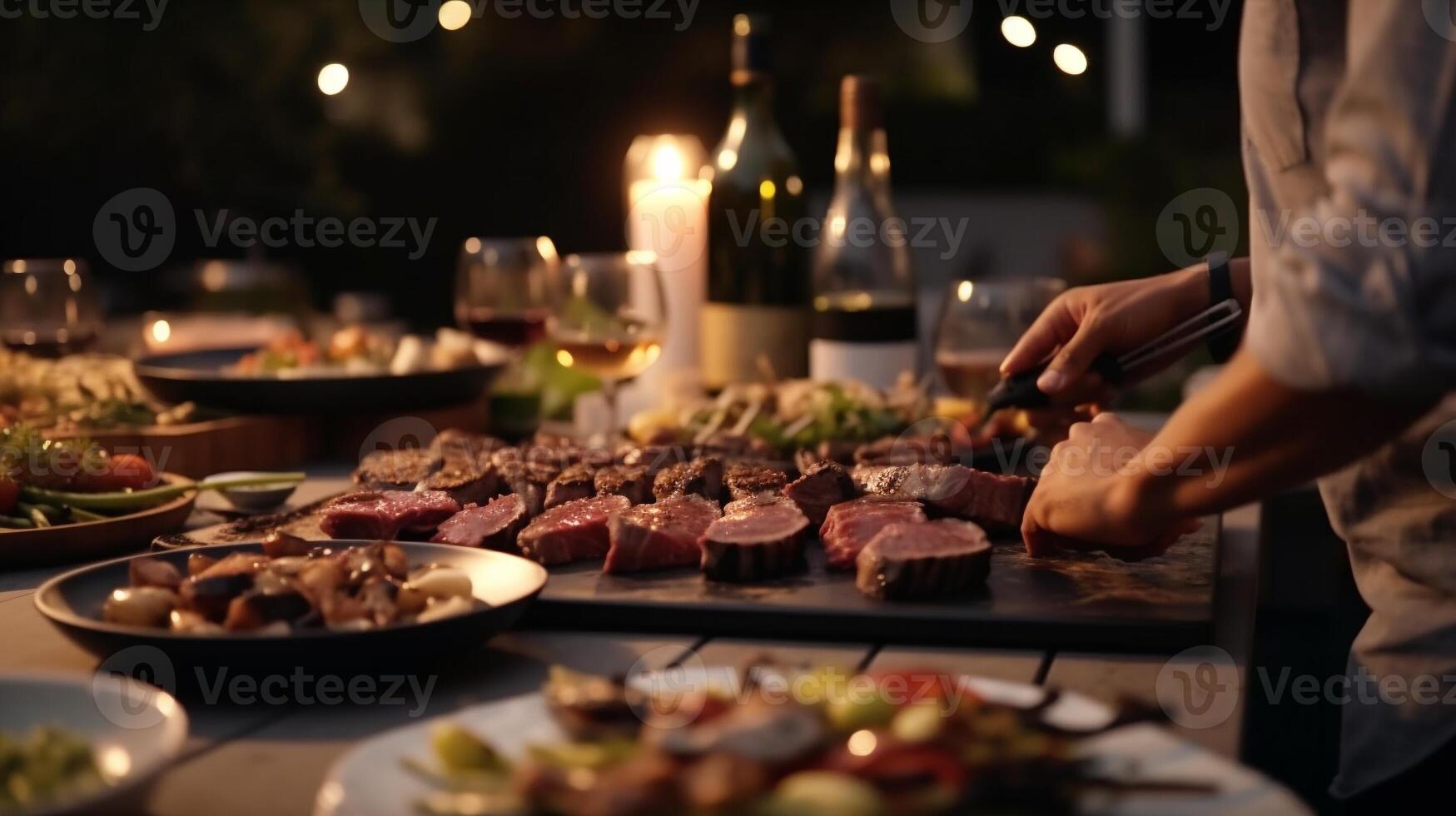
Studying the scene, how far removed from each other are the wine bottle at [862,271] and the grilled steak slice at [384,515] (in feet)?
4.21

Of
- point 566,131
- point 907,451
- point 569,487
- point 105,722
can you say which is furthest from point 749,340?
point 566,131

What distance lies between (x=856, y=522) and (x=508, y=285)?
143 centimetres

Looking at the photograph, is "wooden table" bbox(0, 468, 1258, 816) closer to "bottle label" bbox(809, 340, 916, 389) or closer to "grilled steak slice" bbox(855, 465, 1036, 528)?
"grilled steak slice" bbox(855, 465, 1036, 528)

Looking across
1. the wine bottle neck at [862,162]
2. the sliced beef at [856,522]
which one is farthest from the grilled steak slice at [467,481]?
the wine bottle neck at [862,162]

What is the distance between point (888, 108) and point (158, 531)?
8169mm

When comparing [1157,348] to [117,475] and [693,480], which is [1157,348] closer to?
[693,480]

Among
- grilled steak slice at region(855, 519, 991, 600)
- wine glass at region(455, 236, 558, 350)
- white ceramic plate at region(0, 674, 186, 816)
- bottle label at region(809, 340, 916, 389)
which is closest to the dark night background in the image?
wine glass at region(455, 236, 558, 350)

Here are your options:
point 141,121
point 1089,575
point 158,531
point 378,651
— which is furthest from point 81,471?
point 141,121

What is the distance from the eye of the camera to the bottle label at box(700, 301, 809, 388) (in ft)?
11.4

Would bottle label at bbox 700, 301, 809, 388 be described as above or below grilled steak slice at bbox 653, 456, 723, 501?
above

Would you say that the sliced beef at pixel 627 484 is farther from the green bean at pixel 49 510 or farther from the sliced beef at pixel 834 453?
the green bean at pixel 49 510

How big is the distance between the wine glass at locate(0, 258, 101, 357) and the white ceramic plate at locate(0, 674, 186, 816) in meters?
1.98

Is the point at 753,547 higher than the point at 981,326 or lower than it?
lower

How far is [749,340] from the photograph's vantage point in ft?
11.4
